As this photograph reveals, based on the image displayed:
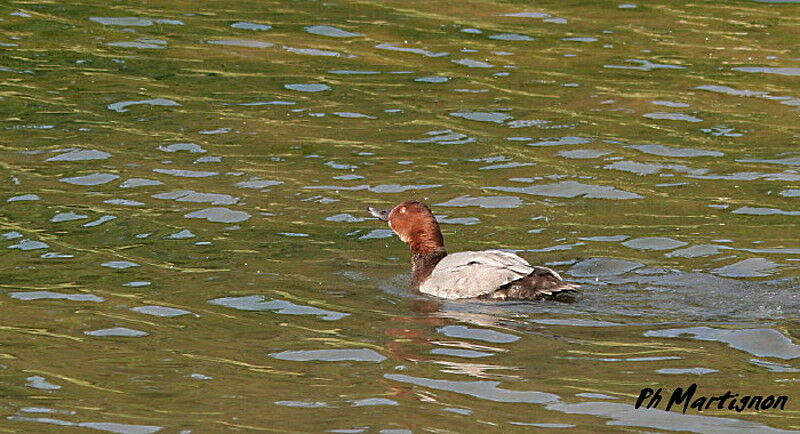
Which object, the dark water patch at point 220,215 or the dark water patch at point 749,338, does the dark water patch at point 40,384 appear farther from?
the dark water patch at point 220,215

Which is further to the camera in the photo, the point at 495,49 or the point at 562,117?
the point at 495,49

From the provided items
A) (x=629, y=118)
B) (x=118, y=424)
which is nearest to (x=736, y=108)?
(x=629, y=118)

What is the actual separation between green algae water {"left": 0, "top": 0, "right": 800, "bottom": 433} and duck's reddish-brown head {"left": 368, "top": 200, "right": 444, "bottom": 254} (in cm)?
41

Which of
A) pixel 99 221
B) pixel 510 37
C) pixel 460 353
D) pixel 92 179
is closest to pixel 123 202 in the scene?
pixel 99 221

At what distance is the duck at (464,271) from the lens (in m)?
10.5

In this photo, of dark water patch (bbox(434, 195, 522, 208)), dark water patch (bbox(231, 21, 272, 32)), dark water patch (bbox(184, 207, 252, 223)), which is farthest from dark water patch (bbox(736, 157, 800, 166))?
dark water patch (bbox(231, 21, 272, 32))

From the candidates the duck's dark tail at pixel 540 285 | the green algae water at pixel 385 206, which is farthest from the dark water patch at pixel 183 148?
the duck's dark tail at pixel 540 285

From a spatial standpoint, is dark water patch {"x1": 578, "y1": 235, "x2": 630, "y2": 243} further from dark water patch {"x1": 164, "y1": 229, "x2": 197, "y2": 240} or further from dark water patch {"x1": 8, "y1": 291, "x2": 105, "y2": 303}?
dark water patch {"x1": 8, "y1": 291, "x2": 105, "y2": 303}

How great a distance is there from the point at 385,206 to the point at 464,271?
2.56 metres

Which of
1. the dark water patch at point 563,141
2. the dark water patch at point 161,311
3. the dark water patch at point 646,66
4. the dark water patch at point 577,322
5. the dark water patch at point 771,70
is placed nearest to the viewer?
the dark water patch at point 577,322

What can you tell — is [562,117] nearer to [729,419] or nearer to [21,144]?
[21,144]

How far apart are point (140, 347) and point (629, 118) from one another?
786 centimetres

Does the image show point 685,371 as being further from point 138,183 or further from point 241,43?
point 241,43

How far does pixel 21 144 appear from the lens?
1474 cm
